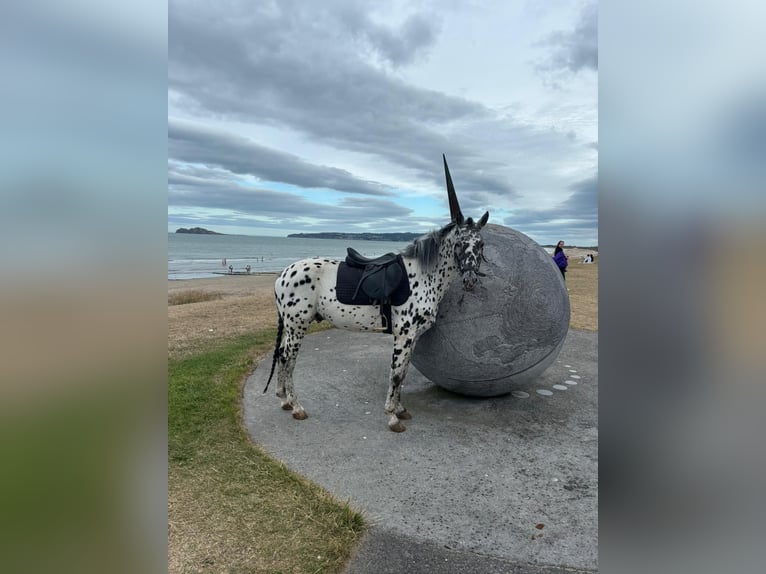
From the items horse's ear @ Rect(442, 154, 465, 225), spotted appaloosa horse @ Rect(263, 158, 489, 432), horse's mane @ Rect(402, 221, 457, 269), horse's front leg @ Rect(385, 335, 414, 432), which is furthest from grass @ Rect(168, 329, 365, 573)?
horse's ear @ Rect(442, 154, 465, 225)

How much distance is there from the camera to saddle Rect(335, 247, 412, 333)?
4988 mm

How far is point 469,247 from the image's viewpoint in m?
4.69

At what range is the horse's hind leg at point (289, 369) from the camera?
17.9 ft

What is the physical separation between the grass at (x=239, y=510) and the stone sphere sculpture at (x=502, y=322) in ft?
7.32

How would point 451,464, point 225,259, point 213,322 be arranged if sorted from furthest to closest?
point 225,259 < point 213,322 < point 451,464

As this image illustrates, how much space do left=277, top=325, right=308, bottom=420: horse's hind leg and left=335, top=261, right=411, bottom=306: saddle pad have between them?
73 cm

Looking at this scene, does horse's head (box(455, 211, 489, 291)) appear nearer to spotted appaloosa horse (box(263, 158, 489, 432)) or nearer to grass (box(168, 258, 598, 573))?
spotted appaloosa horse (box(263, 158, 489, 432))

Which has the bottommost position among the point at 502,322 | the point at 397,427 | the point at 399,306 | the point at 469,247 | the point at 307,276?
the point at 397,427

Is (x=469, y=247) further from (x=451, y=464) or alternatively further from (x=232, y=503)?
(x=232, y=503)

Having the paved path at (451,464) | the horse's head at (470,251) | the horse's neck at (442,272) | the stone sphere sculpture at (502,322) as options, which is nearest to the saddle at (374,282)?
the horse's neck at (442,272)

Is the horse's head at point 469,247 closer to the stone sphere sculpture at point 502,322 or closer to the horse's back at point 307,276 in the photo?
the stone sphere sculpture at point 502,322

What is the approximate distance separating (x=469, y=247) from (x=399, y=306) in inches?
41.2

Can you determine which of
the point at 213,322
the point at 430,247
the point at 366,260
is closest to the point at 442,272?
the point at 430,247
